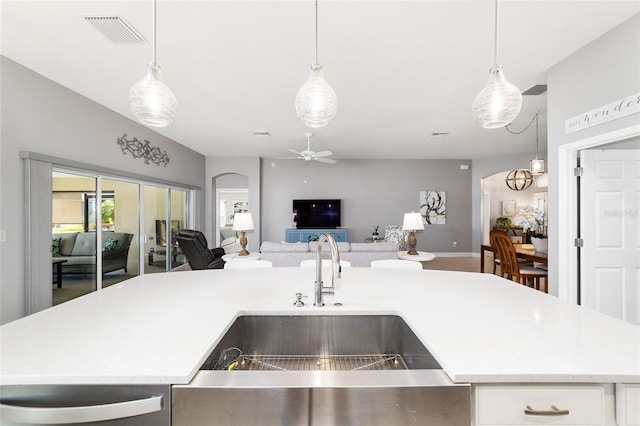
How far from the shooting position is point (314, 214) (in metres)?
7.29

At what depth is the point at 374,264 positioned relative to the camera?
2.42m

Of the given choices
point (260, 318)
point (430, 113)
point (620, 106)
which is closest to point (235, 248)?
point (430, 113)

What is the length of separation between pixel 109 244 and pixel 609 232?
5772 mm

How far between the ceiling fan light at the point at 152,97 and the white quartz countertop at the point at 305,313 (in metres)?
0.91

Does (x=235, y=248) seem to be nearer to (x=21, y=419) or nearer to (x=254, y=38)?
(x=254, y=38)

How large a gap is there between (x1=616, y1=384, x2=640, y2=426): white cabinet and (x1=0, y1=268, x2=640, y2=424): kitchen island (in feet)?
0.09

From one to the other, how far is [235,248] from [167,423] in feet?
24.2

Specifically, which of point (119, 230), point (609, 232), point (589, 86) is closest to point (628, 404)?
point (609, 232)

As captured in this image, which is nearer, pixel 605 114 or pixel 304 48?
pixel 605 114

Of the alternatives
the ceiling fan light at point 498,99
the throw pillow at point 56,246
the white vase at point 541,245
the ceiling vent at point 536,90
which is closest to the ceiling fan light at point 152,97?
the ceiling fan light at point 498,99

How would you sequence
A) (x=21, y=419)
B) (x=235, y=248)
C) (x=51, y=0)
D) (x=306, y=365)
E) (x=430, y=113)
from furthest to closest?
(x=235, y=248) < (x=430, y=113) < (x=51, y=0) < (x=306, y=365) < (x=21, y=419)

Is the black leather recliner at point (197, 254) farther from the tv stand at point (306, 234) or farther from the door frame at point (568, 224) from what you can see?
the door frame at point (568, 224)

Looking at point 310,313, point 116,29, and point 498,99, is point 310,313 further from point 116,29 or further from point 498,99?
point 116,29

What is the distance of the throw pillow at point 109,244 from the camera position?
3.88 meters
